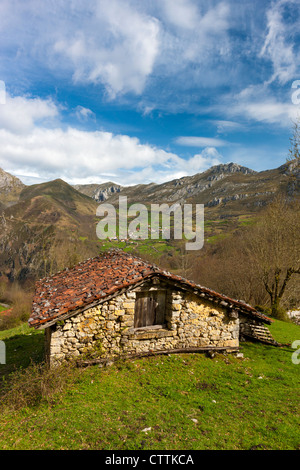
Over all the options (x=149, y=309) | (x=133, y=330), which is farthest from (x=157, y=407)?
(x=149, y=309)

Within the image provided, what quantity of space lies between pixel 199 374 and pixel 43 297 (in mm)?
7123

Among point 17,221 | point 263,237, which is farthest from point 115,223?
point 263,237

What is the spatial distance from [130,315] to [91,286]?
6.47ft

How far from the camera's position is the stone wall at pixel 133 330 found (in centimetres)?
885

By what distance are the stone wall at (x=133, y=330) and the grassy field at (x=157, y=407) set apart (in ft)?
1.84

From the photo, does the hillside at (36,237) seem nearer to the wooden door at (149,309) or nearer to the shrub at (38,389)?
the wooden door at (149,309)

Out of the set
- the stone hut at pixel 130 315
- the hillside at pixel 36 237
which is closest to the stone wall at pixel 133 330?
the stone hut at pixel 130 315

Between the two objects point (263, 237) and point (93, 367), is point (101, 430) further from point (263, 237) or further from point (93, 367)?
point (263, 237)

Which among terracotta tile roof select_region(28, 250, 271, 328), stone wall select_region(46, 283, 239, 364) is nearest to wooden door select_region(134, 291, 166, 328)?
stone wall select_region(46, 283, 239, 364)

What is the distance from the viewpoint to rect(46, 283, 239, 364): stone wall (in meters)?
8.85

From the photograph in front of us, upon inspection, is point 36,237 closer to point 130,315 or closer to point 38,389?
point 130,315

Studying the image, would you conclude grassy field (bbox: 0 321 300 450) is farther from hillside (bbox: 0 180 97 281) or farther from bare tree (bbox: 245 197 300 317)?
hillside (bbox: 0 180 97 281)

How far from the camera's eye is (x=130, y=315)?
9.75 meters

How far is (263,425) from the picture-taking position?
21.5 ft
